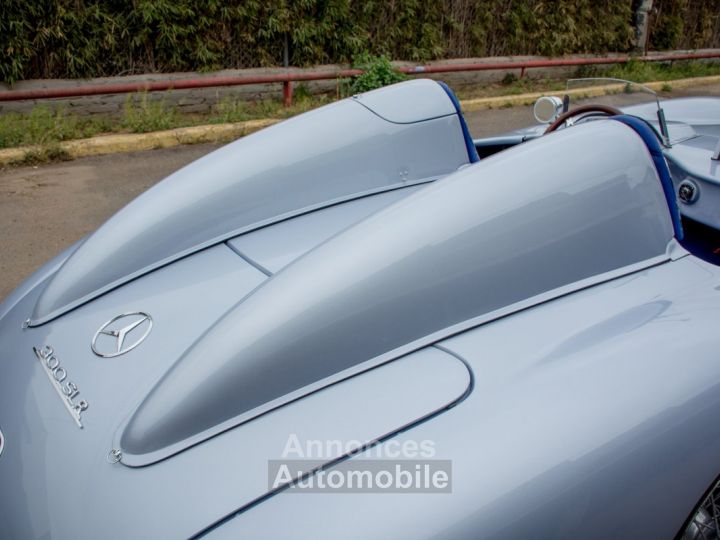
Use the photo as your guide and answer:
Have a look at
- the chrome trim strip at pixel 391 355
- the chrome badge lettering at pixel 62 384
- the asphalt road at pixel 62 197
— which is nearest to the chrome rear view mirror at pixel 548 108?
the chrome trim strip at pixel 391 355

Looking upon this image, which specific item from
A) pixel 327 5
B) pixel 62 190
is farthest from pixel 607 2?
pixel 62 190

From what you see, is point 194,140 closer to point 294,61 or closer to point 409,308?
point 294,61

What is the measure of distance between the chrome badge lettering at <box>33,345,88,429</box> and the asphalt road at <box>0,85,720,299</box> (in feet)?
6.98

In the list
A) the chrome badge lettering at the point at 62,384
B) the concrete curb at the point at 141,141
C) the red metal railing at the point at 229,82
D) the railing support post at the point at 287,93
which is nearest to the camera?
the chrome badge lettering at the point at 62,384

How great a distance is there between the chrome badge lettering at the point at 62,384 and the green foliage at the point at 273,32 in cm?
608

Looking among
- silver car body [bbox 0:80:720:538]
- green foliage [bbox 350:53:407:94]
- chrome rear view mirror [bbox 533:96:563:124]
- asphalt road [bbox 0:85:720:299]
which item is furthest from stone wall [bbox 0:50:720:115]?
silver car body [bbox 0:80:720:538]

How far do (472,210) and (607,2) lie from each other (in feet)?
35.6

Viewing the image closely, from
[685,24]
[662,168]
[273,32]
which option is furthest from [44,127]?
[685,24]

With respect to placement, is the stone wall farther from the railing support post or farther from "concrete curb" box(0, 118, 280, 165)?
"concrete curb" box(0, 118, 280, 165)

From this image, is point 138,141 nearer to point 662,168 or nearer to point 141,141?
point 141,141

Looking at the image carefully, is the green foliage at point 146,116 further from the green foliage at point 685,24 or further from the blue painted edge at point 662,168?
the green foliage at point 685,24

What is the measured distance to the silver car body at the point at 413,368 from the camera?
46.8 inches

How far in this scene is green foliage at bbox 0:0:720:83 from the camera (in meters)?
6.65

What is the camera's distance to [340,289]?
55.4 inches
